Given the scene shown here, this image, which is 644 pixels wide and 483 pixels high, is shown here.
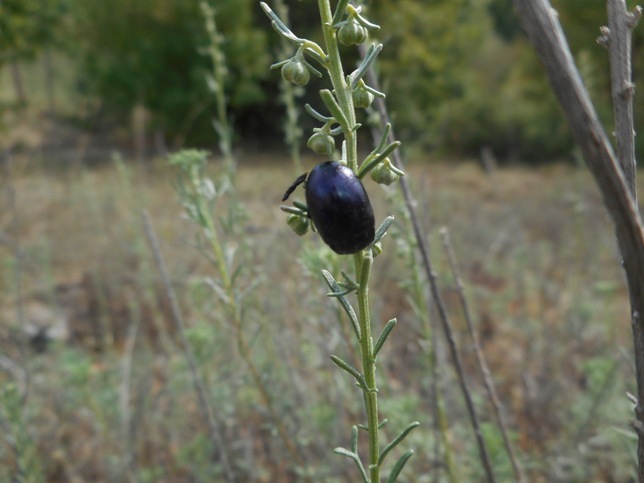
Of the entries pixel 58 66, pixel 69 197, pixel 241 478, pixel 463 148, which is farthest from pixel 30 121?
pixel 241 478

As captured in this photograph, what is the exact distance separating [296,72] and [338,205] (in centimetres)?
23

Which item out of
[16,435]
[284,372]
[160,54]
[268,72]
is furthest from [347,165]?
[160,54]

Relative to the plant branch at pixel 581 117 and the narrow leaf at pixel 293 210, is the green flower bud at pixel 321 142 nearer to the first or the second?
the narrow leaf at pixel 293 210

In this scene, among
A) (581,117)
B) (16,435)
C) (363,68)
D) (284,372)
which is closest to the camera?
(581,117)

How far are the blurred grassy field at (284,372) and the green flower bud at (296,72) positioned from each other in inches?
32.9

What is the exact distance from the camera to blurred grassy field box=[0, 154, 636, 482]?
2.18 m

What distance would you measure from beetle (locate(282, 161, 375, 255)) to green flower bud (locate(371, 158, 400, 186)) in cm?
9

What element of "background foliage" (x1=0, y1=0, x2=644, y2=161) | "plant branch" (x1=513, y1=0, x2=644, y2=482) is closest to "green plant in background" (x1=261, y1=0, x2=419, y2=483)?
"plant branch" (x1=513, y1=0, x2=644, y2=482)

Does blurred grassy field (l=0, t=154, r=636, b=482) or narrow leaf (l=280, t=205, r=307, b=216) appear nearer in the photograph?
narrow leaf (l=280, t=205, r=307, b=216)

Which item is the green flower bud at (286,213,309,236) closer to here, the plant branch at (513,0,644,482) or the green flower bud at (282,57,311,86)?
the green flower bud at (282,57,311,86)

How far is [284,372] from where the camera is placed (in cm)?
270

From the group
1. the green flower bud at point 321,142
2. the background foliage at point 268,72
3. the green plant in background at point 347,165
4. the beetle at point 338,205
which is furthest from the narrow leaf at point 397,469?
the background foliage at point 268,72

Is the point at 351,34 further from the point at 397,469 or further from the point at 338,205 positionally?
the point at 397,469

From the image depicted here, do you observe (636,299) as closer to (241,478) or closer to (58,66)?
(241,478)
